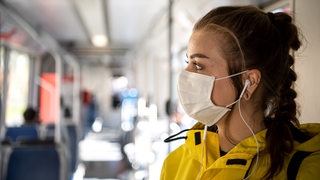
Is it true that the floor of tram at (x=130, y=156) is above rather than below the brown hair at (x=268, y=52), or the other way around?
below

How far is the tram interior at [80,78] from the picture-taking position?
3.40 meters

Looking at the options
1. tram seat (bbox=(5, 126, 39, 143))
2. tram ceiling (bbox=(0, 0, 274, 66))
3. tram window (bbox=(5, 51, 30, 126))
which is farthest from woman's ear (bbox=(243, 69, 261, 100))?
tram window (bbox=(5, 51, 30, 126))

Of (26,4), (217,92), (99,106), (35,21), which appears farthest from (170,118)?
(99,106)

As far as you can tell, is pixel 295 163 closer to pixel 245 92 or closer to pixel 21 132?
pixel 245 92

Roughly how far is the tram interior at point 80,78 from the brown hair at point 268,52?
0.26 m

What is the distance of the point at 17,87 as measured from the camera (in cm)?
661

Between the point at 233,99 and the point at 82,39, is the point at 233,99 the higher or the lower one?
the lower one

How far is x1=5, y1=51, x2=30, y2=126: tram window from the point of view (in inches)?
246

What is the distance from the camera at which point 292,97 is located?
107 centimetres

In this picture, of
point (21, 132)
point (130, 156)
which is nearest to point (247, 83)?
point (21, 132)

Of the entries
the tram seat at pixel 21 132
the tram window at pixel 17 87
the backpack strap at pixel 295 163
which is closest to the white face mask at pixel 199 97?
the backpack strap at pixel 295 163

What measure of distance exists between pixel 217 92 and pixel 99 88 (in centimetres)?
1322

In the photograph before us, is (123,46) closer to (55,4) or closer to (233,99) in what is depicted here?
(55,4)

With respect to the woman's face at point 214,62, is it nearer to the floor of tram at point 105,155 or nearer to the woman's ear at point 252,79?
the woman's ear at point 252,79
